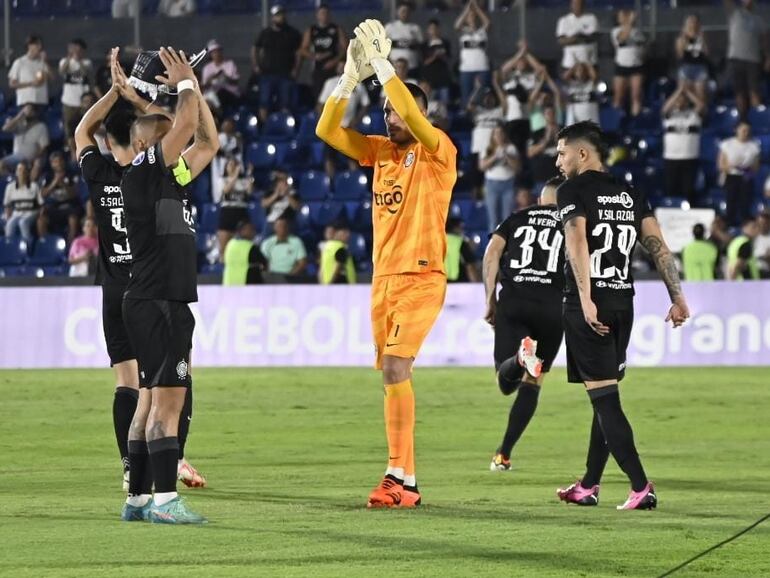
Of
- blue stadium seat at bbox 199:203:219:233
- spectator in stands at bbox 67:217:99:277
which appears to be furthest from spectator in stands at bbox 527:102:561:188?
spectator in stands at bbox 67:217:99:277

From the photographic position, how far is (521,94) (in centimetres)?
2748

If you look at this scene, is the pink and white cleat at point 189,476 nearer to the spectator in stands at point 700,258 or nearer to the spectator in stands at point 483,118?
the spectator in stands at point 700,258

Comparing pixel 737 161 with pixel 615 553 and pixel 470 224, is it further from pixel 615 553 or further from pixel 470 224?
pixel 615 553

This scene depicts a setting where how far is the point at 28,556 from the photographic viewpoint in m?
8.08

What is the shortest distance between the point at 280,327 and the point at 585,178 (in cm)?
1366

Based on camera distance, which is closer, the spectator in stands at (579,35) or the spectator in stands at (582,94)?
the spectator in stands at (582,94)

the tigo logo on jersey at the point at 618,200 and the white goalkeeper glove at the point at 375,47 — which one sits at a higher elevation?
the white goalkeeper glove at the point at 375,47

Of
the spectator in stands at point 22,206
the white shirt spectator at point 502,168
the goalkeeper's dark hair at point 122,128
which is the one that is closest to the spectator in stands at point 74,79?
the spectator in stands at point 22,206

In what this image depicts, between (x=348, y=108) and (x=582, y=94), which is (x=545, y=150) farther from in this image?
(x=348, y=108)

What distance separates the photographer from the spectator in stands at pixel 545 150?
87.5ft

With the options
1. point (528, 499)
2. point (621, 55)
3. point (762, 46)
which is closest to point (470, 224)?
point (621, 55)

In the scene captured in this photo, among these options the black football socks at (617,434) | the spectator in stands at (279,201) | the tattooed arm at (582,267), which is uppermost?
the tattooed arm at (582,267)

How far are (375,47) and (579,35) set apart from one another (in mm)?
17980

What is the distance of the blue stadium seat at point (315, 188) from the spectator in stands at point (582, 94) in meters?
4.20
